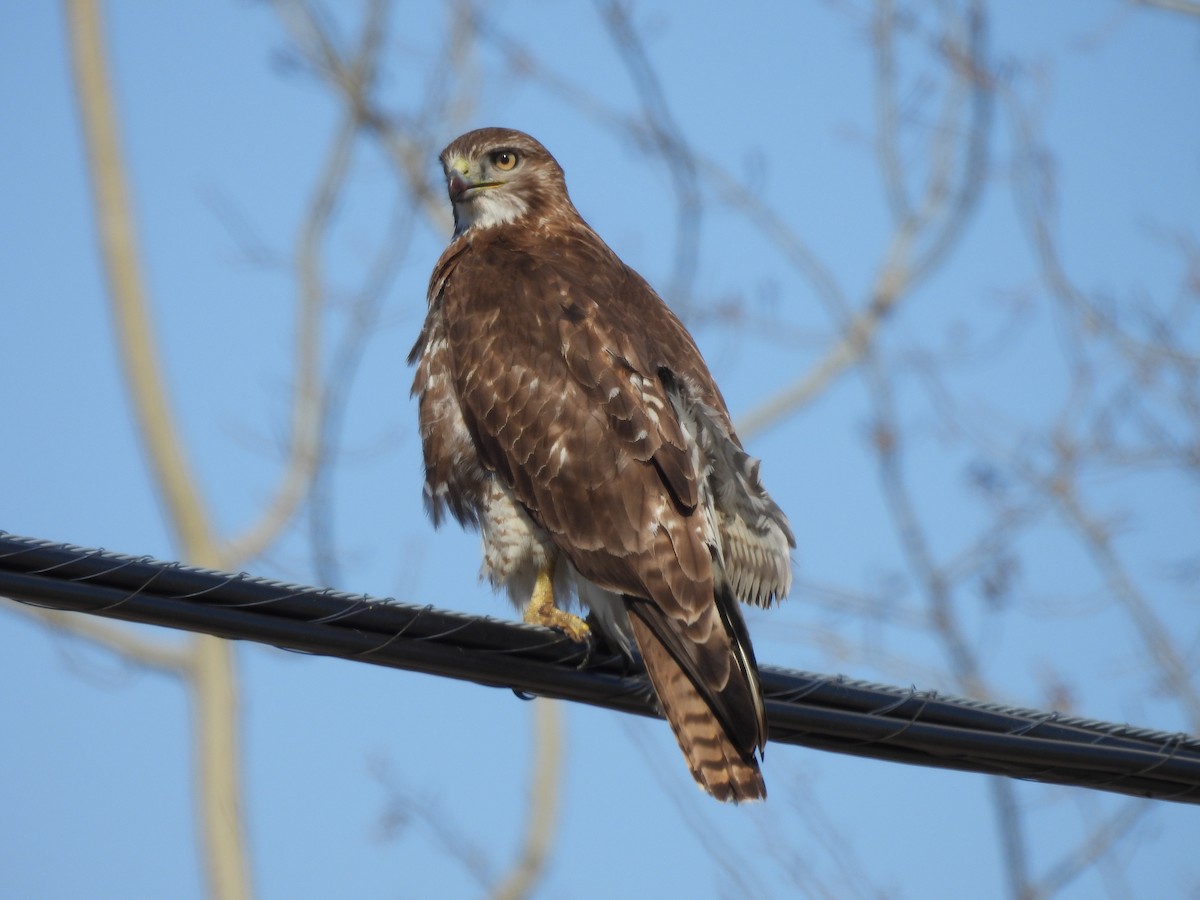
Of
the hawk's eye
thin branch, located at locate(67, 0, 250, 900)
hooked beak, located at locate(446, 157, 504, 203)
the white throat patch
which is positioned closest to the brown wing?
the white throat patch

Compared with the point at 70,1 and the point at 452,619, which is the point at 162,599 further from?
the point at 70,1

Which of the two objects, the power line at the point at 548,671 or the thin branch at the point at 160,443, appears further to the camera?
the thin branch at the point at 160,443

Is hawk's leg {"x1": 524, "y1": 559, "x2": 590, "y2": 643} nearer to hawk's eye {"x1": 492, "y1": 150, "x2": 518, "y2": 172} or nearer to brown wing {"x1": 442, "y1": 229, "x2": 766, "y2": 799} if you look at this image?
brown wing {"x1": 442, "y1": 229, "x2": 766, "y2": 799}

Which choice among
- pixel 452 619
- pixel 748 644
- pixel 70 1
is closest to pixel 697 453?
pixel 748 644

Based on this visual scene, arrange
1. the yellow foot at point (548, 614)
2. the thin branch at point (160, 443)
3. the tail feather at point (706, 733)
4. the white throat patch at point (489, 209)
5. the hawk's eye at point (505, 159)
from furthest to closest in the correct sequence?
the thin branch at point (160, 443), the hawk's eye at point (505, 159), the white throat patch at point (489, 209), the yellow foot at point (548, 614), the tail feather at point (706, 733)

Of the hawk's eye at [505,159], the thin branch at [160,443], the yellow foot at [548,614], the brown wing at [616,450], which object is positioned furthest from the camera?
the thin branch at [160,443]

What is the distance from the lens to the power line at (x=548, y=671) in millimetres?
3121

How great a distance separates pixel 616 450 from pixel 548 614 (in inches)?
23.8

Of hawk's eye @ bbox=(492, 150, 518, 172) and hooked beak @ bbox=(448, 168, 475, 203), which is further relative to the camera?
hawk's eye @ bbox=(492, 150, 518, 172)

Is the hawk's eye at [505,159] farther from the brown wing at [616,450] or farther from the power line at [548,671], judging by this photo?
the power line at [548,671]

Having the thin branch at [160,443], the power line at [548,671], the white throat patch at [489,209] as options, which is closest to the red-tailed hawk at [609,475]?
the power line at [548,671]

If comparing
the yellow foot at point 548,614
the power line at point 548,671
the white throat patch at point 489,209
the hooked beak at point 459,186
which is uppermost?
the hooked beak at point 459,186

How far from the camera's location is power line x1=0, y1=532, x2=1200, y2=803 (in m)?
3.12

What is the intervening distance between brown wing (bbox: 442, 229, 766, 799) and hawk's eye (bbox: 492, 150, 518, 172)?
2.41 feet
